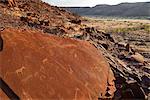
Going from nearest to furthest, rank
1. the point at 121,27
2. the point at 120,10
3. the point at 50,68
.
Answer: the point at 50,68 → the point at 121,27 → the point at 120,10

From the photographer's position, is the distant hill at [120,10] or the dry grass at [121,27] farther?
the distant hill at [120,10]

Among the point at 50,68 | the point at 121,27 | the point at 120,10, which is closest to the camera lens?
the point at 50,68

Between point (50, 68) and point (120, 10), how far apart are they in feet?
255

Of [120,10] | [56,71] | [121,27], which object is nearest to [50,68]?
[56,71]

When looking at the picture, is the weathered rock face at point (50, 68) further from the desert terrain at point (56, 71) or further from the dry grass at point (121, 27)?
the dry grass at point (121, 27)

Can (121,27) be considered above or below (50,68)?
below

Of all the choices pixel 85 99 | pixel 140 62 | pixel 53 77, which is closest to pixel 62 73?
pixel 53 77

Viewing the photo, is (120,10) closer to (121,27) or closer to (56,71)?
(121,27)

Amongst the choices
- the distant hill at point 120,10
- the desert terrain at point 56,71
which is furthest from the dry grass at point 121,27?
the distant hill at point 120,10

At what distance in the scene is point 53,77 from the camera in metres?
5.11

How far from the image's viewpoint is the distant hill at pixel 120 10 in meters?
74.0

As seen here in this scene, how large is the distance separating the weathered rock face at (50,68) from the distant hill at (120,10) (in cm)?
6420

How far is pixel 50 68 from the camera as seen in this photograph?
17.0 ft

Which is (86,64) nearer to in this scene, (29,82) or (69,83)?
(69,83)
